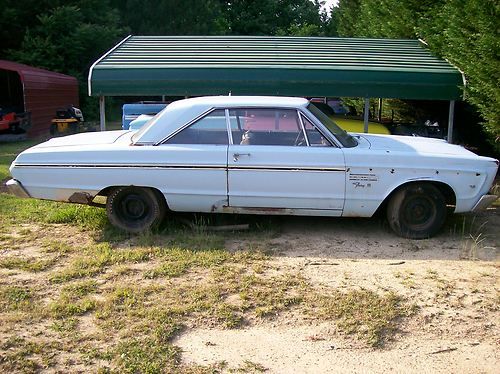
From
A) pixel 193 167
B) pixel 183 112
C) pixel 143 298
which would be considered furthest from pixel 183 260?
pixel 183 112

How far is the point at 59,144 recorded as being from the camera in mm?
6379

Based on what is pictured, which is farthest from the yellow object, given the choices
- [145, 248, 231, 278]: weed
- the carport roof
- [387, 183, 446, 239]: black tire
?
[387, 183, 446, 239]: black tire

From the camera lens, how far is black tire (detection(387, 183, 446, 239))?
593 centimetres

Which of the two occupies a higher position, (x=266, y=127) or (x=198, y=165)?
(x=266, y=127)

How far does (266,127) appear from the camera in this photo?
6.07m

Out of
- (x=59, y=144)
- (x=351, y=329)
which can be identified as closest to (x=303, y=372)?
(x=351, y=329)

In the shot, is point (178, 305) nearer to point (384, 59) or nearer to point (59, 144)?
point (59, 144)

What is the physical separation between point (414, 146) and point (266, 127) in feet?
5.53

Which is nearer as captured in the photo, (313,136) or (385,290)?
(385,290)

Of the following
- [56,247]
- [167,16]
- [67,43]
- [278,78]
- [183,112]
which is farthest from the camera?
[167,16]

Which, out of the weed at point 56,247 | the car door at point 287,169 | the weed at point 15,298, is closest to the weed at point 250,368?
the weed at point 15,298

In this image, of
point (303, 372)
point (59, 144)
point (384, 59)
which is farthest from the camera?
point (384, 59)

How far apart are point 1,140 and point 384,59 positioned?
12.2 metres

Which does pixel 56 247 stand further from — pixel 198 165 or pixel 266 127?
pixel 266 127
